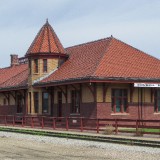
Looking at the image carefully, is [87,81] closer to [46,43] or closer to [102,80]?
[102,80]

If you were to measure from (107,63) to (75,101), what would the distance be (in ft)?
11.2

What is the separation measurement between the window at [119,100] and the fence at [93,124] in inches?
37.0

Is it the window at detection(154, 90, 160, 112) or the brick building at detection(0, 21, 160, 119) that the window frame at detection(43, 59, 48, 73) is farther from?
the window at detection(154, 90, 160, 112)

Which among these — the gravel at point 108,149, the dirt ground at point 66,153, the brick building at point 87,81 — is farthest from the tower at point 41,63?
the dirt ground at point 66,153

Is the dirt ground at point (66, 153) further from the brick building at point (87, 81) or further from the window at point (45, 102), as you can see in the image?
the window at point (45, 102)

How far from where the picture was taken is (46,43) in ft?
107

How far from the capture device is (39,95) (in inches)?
1262

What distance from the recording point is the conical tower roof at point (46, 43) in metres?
32.0

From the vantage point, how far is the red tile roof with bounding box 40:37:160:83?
27.0 metres

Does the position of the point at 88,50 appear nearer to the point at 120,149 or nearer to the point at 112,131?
the point at 112,131

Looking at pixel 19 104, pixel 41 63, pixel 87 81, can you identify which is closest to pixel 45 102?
pixel 41 63

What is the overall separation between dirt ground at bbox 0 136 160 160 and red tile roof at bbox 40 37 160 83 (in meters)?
9.31

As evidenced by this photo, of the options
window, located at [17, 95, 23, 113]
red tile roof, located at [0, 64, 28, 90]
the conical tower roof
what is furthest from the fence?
the conical tower roof

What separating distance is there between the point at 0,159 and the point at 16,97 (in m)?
23.5
